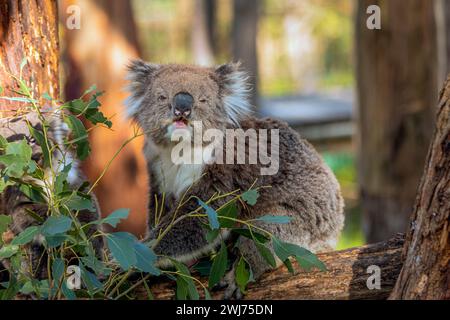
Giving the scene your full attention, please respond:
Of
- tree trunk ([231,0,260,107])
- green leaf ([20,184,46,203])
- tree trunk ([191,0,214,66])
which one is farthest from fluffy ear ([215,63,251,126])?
tree trunk ([191,0,214,66])

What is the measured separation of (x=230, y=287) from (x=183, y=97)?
94cm

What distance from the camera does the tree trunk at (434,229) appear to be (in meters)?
2.74

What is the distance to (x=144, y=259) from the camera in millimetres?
2963

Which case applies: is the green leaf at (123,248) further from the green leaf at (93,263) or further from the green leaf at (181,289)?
the green leaf at (181,289)

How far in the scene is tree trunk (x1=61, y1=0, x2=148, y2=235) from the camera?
7738 mm

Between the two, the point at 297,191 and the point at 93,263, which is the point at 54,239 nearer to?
the point at 93,263

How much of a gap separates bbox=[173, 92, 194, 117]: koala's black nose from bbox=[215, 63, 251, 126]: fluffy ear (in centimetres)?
33

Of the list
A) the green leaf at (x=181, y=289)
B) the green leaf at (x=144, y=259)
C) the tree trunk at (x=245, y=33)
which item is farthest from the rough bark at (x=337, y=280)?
the tree trunk at (x=245, y=33)

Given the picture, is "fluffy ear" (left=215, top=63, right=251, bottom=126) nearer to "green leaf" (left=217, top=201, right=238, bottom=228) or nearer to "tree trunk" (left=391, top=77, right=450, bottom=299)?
"green leaf" (left=217, top=201, right=238, bottom=228)

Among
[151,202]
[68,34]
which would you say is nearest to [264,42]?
[68,34]

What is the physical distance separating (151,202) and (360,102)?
3.38 meters

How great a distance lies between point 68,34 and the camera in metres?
7.82

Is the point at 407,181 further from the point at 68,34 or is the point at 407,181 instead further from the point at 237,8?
the point at 237,8

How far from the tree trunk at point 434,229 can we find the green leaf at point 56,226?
132 cm
